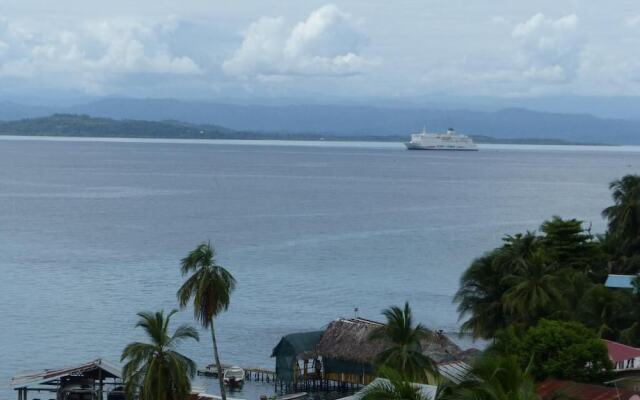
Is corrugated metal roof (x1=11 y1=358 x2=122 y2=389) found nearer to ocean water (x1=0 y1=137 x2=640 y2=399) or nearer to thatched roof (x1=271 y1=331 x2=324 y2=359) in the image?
ocean water (x1=0 y1=137 x2=640 y2=399)

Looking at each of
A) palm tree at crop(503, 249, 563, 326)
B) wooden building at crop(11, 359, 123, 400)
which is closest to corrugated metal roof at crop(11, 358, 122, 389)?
wooden building at crop(11, 359, 123, 400)

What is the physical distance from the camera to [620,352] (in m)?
36.4

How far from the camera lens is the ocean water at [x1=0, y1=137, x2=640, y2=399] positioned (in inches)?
2285

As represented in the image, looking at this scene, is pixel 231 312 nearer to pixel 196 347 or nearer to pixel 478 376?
pixel 196 347

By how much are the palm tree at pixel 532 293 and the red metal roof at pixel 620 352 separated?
485cm

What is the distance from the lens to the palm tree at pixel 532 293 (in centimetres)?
4150

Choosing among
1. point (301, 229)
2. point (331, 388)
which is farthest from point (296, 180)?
point (331, 388)

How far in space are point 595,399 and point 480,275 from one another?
19224 millimetres

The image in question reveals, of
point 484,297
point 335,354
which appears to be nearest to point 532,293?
point 484,297

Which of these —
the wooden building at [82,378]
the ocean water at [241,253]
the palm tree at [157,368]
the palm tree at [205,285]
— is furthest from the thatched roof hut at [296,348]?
the palm tree at [157,368]

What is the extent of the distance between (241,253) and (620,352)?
5392cm

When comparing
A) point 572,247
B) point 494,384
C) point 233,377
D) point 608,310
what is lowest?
point 233,377

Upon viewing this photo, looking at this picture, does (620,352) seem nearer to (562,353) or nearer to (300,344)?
(562,353)

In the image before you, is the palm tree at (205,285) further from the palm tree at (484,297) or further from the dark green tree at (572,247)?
the dark green tree at (572,247)
